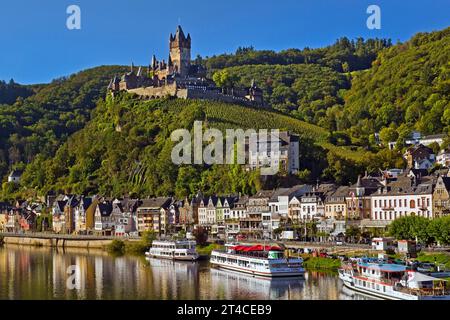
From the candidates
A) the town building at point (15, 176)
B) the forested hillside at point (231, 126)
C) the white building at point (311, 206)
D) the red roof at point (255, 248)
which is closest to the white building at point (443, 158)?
the forested hillside at point (231, 126)

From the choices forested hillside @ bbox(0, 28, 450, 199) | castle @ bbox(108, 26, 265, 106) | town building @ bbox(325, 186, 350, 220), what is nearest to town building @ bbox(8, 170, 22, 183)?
forested hillside @ bbox(0, 28, 450, 199)

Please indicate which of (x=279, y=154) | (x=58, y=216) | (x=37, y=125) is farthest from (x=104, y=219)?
(x=37, y=125)

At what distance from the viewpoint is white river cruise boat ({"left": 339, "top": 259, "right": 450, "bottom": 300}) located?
4303 cm

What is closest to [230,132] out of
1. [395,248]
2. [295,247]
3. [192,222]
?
[192,222]

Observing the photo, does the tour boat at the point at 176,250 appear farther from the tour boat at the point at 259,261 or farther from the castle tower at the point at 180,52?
the castle tower at the point at 180,52

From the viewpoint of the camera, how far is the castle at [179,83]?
470 feet

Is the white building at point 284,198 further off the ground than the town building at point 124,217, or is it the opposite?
the white building at point 284,198

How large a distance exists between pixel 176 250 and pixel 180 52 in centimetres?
9111

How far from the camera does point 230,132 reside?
115125 millimetres

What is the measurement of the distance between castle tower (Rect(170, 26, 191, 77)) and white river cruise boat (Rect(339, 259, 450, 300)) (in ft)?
361

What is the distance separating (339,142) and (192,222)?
32745 mm

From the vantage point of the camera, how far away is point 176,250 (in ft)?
236

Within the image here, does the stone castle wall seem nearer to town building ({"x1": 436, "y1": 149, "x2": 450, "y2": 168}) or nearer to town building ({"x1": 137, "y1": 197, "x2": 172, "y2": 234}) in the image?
town building ({"x1": 137, "y1": 197, "x2": 172, "y2": 234})

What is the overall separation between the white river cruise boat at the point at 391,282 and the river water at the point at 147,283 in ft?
3.30
